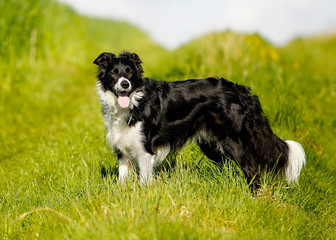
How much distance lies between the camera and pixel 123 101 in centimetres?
422

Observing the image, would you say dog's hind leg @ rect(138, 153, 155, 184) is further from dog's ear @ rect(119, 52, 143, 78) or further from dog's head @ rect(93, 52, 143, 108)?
dog's ear @ rect(119, 52, 143, 78)

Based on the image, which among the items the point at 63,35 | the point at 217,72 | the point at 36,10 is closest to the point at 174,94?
the point at 217,72

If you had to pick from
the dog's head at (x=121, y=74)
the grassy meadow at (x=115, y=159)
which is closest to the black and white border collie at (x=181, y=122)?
the dog's head at (x=121, y=74)

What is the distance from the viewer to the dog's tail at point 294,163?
15.0 feet

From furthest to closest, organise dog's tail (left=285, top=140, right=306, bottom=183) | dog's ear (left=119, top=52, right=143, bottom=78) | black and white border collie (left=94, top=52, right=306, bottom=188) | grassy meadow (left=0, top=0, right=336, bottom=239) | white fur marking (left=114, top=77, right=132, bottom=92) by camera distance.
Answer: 1. dog's tail (left=285, top=140, right=306, bottom=183)
2. dog's ear (left=119, top=52, right=143, bottom=78)
3. black and white border collie (left=94, top=52, right=306, bottom=188)
4. white fur marking (left=114, top=77, right=132, bottom=92)
5. grassy meadow (left=0, top=0, right=336, bottom=239)

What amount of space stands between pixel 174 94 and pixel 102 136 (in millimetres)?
1919

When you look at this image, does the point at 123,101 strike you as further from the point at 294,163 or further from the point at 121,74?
the point at 294,163

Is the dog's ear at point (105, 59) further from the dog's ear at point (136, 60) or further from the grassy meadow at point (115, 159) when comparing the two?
the grassy meadow at point (115, 159)

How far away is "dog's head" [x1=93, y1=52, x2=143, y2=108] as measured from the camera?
4.19 m

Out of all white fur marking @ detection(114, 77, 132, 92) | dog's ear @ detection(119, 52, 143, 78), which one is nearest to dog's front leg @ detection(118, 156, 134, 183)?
white fur marking @ detection(114, 77, 132, 92)

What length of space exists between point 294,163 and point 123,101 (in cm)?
212

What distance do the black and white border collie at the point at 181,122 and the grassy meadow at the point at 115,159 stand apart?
0.84 feet

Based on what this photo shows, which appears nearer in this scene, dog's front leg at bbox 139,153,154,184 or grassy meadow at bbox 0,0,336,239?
grassy meadow at bbox 0,0,336,239

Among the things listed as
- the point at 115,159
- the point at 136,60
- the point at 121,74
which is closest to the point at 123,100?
the point at 121,74
